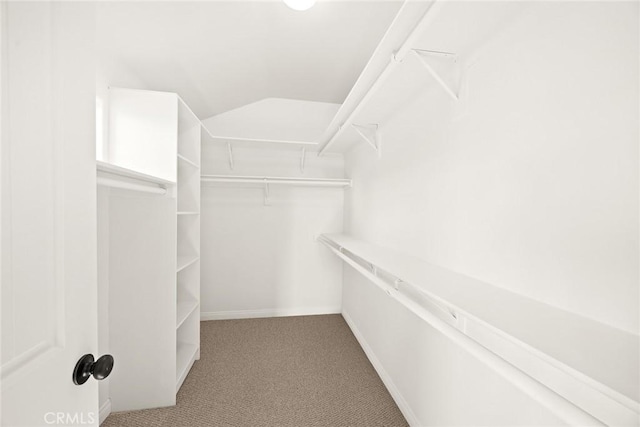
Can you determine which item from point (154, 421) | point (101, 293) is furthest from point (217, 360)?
point (101, 293)

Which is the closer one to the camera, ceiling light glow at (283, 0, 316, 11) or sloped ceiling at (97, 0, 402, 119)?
ceiling light glow at (283, 0, 316, 11)

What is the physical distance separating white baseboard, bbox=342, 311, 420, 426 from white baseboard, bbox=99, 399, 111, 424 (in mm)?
1699

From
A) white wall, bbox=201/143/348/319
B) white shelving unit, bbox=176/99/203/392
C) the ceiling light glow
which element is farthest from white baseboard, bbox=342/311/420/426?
the ceiling light glow

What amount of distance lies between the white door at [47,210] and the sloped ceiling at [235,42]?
3.58 ft

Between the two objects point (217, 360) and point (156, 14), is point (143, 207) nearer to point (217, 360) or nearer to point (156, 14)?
point (156, 14)

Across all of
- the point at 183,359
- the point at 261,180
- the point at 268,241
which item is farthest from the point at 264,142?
the point at 183,359

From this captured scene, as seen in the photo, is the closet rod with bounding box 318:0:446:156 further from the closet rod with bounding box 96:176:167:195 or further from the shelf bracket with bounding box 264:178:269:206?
the shelf bracket with bounding box 264:178:269:206

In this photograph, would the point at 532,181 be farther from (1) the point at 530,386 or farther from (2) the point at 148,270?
(2) the point at 148,270

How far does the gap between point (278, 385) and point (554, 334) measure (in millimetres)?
1783

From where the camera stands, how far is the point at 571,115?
0.73m

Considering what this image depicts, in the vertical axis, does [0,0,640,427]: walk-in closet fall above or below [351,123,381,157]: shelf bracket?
below

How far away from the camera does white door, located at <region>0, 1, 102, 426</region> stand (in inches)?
17.4

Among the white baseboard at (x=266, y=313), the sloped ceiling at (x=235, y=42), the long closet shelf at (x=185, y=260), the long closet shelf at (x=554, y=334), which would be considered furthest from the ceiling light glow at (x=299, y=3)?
the white baseboard at (x=266, y=313)

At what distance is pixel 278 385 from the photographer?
6.23 feet
